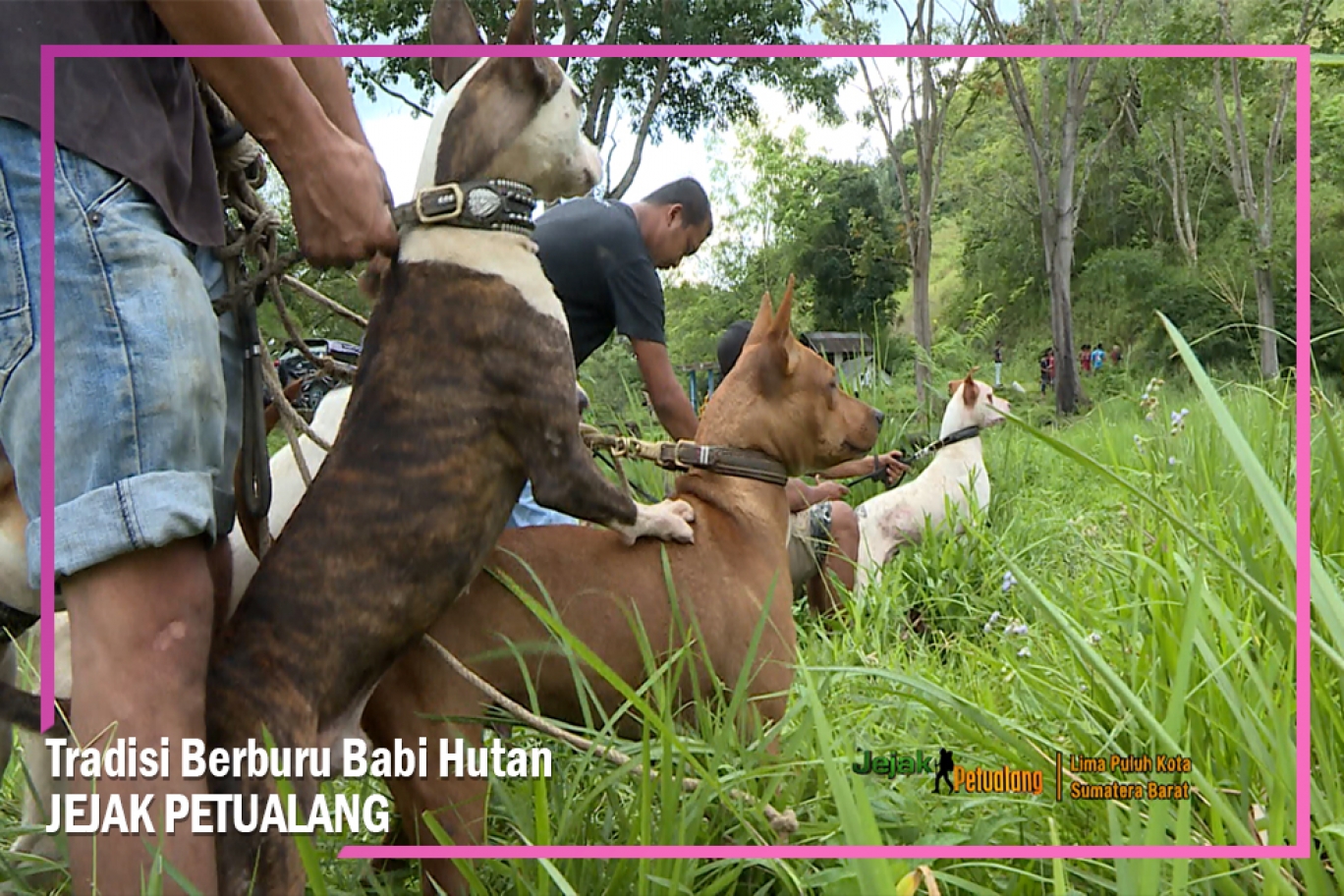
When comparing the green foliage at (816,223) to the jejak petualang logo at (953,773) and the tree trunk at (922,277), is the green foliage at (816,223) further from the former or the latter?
the jejak petualang logo at (953,773)

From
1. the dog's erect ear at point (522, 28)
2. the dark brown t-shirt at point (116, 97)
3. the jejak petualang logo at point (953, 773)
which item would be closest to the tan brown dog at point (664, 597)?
the jejak petualang logo at point (953, 773)

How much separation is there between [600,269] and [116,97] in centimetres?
73

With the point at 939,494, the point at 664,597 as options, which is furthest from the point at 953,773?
the point at 939,494

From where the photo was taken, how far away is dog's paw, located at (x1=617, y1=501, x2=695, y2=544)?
187 centimetres

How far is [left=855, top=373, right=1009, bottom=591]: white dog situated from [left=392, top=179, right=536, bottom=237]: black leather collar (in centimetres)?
77

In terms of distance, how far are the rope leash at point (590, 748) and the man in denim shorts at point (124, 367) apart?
37 centimetres

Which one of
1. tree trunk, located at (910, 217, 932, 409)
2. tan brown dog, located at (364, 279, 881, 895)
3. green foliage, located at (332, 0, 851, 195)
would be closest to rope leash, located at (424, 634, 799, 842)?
tan brown dog, located at (364, 279, 881, 895)

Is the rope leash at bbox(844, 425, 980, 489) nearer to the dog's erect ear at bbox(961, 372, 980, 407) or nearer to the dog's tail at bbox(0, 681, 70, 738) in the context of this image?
the dog's erect ear at bbox(961, 372, 980, 407)

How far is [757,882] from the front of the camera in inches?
56.6

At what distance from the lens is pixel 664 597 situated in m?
1.89

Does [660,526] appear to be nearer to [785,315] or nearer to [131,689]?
[785,315]

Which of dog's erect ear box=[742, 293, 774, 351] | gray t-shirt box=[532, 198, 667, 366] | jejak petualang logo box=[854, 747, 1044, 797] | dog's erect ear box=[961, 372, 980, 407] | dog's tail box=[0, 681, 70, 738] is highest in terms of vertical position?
gray t-shirt box=[532, 198, 667, 366]

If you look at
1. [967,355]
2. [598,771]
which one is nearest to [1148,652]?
[967,355]

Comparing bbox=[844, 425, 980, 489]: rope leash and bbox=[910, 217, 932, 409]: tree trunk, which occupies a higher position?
bbox=[910, 217, 932, 409]: tree trunk
